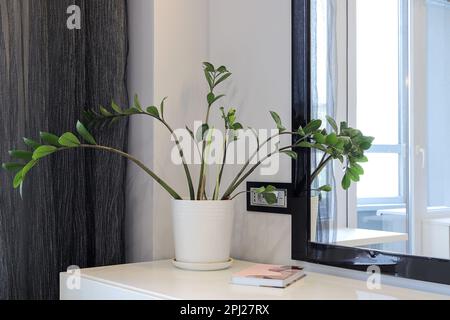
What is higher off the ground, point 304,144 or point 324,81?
point 324,81

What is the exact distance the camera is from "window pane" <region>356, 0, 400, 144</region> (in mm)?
1520

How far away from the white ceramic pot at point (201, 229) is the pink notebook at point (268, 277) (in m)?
0.13

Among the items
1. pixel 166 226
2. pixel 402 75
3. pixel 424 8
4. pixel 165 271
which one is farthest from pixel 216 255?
pixel 424 8

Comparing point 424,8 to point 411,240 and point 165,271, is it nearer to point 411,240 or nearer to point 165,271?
point 411,240

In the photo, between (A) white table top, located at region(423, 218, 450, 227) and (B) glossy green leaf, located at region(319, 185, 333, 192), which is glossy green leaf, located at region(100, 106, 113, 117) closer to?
(B) glossy green leaf, located at region(319, 185, 333, 192)

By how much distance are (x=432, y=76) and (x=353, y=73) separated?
234 millimetres

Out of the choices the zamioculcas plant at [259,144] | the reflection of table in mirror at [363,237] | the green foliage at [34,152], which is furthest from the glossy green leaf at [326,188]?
the green foliage at [34,152]

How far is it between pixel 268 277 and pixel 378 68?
60 centimetres

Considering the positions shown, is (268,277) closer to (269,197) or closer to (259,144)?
(269,197)

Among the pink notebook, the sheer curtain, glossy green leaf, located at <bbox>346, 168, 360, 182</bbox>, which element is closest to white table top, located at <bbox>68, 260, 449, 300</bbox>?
the pink notebook

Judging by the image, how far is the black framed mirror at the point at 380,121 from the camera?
1.42 metres

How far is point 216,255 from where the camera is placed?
1.70 m

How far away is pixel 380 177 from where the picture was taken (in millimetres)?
1536

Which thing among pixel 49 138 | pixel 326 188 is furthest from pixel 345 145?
pixel 49 138
